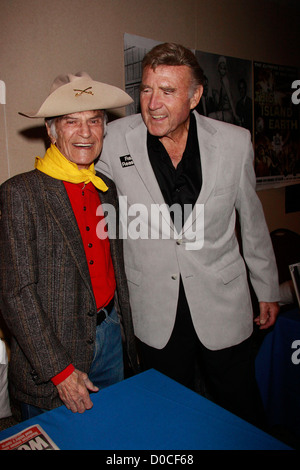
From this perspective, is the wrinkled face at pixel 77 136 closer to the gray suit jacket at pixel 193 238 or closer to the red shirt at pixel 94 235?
the red shirt at pixel 94 235

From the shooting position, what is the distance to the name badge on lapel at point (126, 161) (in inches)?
69.9

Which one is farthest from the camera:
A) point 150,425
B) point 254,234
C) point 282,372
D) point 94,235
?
point 282,372

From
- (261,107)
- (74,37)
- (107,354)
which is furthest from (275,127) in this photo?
(107,354)

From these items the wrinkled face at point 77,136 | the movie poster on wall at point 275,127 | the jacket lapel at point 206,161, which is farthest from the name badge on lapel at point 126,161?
the movie poster on wall at point 275,127

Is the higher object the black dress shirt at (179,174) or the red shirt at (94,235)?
the black dress shirt at (179,174)

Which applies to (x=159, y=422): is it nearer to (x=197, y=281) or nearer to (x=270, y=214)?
(x=197, y=281)

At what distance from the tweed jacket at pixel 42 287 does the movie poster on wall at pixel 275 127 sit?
2929mm

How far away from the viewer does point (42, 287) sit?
142 cm

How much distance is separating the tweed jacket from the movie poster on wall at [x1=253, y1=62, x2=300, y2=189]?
293cm

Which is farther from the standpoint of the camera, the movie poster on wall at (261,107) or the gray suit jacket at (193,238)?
the movie poster on wall at (261,107)

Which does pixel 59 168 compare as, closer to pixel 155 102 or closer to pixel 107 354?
pixel 155 102

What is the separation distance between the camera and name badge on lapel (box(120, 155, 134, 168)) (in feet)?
5.82

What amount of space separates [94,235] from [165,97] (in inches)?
26.8
